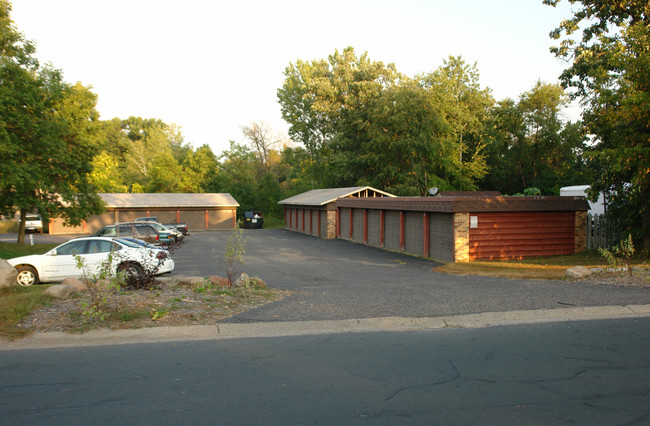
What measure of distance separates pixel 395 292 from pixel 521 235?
1051 centimetres

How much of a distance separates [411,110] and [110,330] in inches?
1654

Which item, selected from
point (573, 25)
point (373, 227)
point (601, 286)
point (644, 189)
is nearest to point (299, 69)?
point (373, 227)

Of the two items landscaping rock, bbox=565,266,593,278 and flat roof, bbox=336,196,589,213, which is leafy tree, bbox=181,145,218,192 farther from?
landscaping rock, bbox=565,266,593,278

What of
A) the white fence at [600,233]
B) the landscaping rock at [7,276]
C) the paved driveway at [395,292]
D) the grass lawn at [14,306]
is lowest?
the paved driveway at [395,292]

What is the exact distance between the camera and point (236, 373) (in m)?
6.41

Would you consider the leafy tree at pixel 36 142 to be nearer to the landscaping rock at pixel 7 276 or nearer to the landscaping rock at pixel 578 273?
the landscaping rock at pixel 7 276

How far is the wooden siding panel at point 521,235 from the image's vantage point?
67.1 ft

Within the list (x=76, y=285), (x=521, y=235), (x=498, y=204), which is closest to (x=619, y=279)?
(x=498, y=204)

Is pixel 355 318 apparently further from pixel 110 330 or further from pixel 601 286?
pixel 601 286

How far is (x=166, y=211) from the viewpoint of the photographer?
166 feet

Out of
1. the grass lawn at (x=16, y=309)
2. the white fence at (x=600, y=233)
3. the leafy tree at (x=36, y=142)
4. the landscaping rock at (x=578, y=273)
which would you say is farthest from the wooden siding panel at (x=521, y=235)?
the leafy tree at (x=36, y=142)

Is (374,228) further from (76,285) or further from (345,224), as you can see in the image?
(76,285)

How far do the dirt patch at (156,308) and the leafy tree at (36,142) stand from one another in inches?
596

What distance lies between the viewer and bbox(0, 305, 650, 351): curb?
8.13 metres
